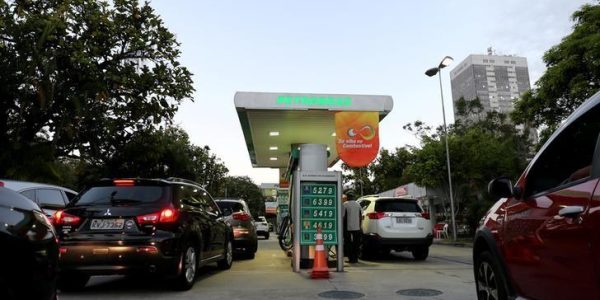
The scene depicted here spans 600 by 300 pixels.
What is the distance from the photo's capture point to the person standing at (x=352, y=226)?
11680 mm

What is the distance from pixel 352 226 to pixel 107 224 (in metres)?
6.30

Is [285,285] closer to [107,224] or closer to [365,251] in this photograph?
[107,224]

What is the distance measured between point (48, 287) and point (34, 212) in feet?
1.73

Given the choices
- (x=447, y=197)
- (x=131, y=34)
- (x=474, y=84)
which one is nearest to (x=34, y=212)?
(x=131, y=34)

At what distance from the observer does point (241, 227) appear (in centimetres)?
1277

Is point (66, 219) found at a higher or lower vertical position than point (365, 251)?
higher

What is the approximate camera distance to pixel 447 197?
28.5 meters

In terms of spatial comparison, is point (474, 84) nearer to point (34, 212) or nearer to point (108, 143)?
point (108, 143)

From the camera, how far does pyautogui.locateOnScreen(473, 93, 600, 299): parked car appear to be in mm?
2717

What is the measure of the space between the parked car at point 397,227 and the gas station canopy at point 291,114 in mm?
2307

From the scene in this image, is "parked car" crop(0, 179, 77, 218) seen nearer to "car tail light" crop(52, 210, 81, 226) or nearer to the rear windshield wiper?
"car tail light" crop(52, 210, 81, 226)

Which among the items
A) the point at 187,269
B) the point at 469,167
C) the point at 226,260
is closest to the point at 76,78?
the point at 226,260

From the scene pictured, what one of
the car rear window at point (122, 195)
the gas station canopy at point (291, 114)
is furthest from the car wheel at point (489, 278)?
the gas station canopy at point (291, 114)

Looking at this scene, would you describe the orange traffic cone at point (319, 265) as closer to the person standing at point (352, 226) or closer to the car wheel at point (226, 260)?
the car wheel at point (226, 260)
